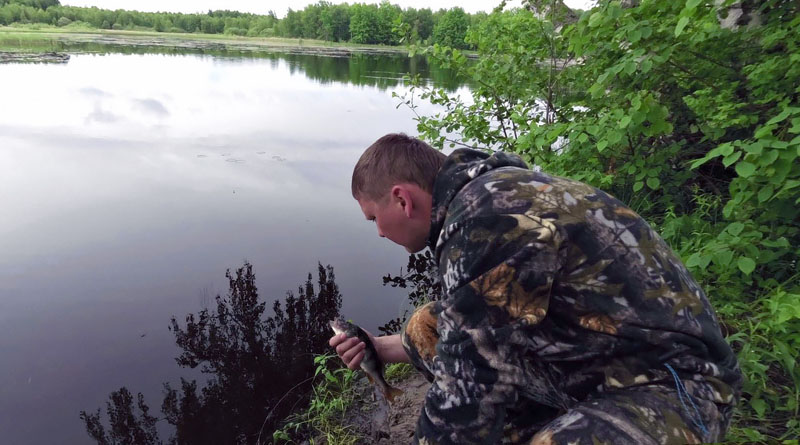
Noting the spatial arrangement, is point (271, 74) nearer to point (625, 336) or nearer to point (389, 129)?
point (389, 129)

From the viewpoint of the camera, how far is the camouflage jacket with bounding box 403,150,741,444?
134cm

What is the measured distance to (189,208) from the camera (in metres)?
7.71

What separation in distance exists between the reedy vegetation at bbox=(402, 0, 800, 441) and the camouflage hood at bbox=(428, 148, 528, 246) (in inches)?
59.8

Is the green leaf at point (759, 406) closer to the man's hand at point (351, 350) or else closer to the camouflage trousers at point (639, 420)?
the camouflage trousers at point (639, 420)

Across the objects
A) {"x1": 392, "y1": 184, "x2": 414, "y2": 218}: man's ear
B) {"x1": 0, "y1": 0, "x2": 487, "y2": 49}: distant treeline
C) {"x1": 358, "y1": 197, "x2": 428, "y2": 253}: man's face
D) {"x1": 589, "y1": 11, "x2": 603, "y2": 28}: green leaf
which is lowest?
{"x1": 358, "y1": 197, "x2": 428, "y2": 253}: man's face

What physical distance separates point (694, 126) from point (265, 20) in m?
106

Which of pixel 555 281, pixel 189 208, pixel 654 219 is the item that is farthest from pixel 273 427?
pixel 189 208

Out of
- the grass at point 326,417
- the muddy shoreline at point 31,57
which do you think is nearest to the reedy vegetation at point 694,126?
the grass at point 326,417

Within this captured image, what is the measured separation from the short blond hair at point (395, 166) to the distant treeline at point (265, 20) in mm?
52067

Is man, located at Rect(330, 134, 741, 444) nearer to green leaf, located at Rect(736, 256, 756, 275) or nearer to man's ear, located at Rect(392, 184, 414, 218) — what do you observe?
man's ear, located at Rect(392, 184, 414, 218)

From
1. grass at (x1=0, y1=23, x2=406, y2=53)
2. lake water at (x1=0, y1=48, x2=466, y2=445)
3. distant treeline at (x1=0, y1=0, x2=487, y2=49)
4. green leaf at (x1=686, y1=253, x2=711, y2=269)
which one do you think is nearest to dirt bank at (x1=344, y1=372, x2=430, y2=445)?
lake water at (x1=0, y1=48, x2=466, y2=445)

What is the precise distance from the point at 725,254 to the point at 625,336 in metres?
1.62

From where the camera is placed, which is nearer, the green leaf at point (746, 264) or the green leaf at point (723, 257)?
the green leaf at point (746, 264)

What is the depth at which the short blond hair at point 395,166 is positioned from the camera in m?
1.70
